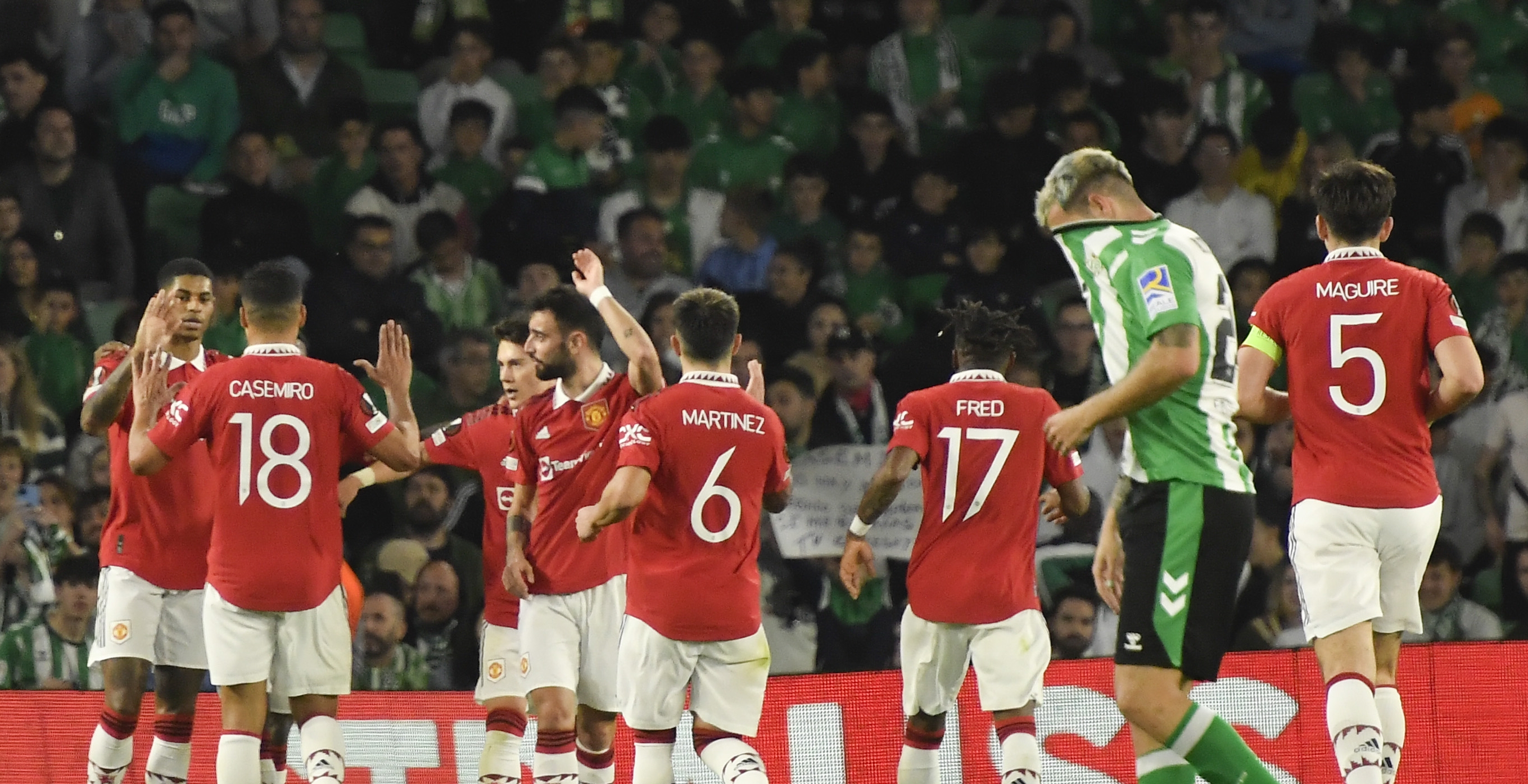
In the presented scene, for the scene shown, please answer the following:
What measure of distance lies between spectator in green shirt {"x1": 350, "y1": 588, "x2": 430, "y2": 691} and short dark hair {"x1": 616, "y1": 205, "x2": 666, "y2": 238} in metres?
2.88

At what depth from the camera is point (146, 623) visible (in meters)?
7.48

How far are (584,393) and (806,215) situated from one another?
4.56 meters

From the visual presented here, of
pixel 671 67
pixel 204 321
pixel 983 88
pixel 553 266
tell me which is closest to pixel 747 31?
pixel 671 67

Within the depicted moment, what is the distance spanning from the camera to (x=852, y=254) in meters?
11.7

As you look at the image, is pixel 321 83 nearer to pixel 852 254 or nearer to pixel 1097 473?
pixel 852 254

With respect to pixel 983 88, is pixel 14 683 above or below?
below

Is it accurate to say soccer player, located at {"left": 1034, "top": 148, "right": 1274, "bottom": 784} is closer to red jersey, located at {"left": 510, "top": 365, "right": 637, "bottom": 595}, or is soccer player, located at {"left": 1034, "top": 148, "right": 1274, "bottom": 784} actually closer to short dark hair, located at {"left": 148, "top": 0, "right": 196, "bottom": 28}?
red jersey, located at {"left": 510, "top": 365, "right": 637, "bottom": 595}

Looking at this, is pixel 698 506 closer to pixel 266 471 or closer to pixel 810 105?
pixel 266 471

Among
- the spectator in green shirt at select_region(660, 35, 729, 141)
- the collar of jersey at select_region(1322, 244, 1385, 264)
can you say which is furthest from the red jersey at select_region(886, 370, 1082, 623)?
the spectator in green shirt at select_region(660, 35, 729, 141)

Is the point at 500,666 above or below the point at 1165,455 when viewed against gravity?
below

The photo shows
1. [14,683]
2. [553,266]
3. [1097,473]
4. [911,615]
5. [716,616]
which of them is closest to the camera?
[716,616]

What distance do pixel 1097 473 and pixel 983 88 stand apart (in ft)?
10.4

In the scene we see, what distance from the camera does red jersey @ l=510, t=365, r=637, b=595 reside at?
754 centimetres

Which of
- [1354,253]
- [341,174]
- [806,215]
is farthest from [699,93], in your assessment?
[1354,253]
